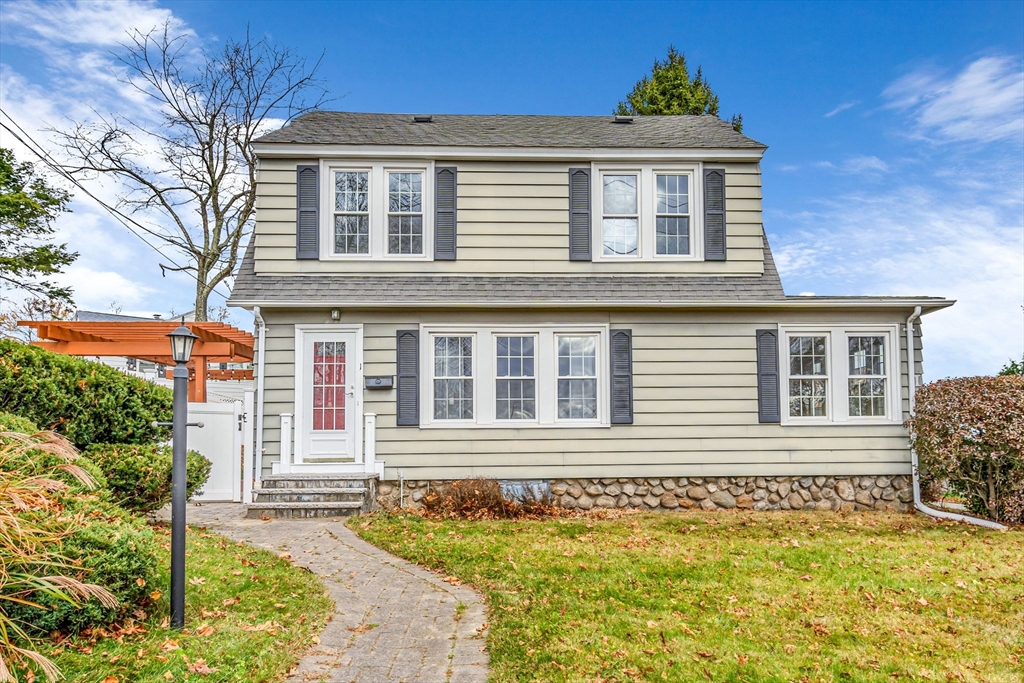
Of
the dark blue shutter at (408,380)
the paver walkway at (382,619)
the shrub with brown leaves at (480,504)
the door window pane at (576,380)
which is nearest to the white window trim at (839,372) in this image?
the door window pane at (576,380)

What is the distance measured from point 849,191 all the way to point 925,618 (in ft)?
34.0

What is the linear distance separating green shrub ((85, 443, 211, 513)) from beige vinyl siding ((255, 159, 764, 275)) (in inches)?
157

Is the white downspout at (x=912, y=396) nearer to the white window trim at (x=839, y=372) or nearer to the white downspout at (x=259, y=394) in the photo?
the white window trim at (x=839, y=372)

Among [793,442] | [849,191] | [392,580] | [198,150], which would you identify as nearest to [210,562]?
[392,580]

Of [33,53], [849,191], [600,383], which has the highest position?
[33,53]

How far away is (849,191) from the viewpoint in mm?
12883

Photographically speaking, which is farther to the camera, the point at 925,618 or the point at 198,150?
the point at 198,150

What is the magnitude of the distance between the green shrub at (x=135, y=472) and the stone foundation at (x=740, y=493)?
16.3 feet

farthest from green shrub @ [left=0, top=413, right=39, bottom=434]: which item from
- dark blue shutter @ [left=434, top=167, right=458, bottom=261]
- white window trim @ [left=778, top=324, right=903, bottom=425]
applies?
white window trim @ [left=778, top=324, right=903, bottom=425]

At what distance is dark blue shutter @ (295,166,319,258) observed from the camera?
960 cm

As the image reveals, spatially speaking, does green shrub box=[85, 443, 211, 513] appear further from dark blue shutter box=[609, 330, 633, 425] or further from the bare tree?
the bare tree

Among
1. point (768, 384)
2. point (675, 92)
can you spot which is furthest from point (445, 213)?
point (675, 92)

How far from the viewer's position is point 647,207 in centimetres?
994

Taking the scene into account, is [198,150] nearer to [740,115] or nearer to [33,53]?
[33,53]
